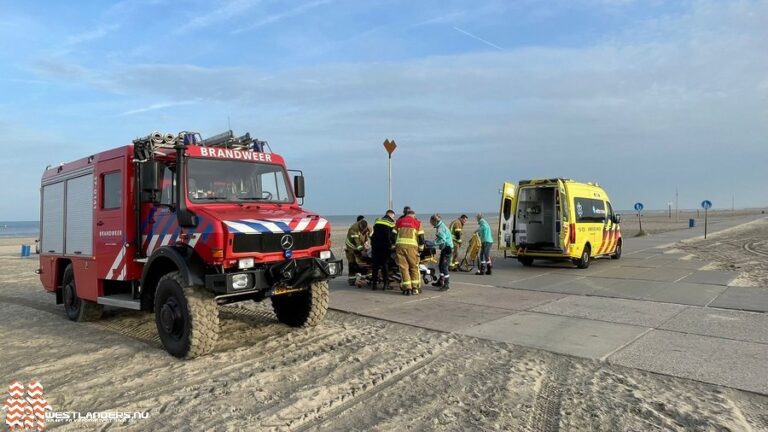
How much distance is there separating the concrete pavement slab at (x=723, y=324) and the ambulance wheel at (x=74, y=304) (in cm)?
877

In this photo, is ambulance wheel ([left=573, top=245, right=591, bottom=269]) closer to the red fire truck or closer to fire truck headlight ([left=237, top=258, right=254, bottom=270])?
the red fire truck

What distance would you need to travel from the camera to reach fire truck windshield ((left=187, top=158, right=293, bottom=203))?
6.39 m

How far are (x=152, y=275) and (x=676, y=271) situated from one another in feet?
40.1

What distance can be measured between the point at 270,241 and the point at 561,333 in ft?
13.2

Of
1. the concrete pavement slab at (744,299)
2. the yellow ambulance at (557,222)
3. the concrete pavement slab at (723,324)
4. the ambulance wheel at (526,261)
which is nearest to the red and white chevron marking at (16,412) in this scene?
the concrete pavement slab at (723,324)

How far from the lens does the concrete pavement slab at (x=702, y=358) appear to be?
4.74m

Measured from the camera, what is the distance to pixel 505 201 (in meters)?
14.6

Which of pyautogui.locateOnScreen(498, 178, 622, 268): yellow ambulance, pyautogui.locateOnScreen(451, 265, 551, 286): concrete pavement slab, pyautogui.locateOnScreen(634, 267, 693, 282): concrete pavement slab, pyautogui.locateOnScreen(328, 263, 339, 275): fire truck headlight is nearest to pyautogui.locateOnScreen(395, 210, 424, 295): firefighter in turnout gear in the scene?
pyautogui.locateOnScreen(451, 265, 551, 286): concrete pavement slab

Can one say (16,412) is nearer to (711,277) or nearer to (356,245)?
(356,245)

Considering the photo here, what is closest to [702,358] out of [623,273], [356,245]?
[356,245]

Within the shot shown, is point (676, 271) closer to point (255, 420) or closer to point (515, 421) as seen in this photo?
point (515, 421)

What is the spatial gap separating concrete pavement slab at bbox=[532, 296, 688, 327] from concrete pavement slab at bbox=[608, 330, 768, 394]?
910 millimetres

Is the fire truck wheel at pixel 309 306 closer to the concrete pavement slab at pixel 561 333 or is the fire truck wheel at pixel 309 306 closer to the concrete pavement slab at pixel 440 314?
the concrete pavement slab at pixel 440 314

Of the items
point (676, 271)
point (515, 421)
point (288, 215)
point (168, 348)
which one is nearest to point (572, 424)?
point (515, 421)
